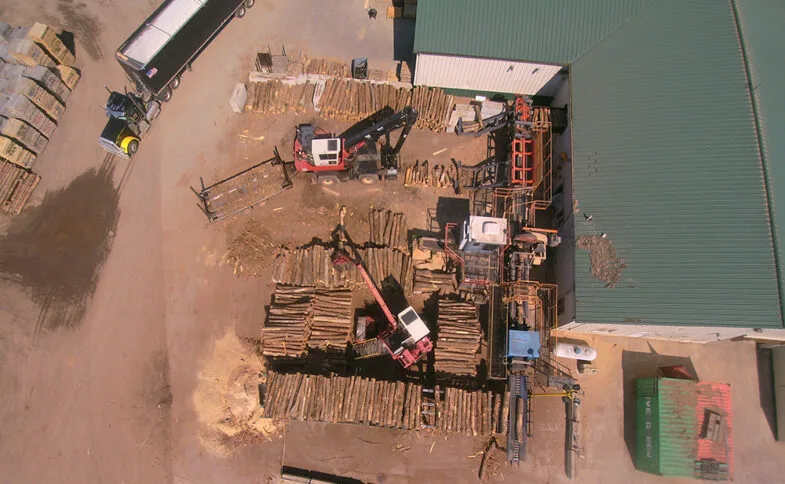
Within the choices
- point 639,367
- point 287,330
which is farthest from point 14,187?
point 639,367

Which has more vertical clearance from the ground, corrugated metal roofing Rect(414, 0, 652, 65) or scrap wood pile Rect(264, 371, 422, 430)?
corrugated metal roofing Rect(414, 0, 652, 65)

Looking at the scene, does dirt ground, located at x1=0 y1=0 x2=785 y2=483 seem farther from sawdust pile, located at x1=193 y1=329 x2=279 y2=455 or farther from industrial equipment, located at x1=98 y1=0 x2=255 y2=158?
industrial equipment, located at x1=98 y1=0 x2=255 y2=158

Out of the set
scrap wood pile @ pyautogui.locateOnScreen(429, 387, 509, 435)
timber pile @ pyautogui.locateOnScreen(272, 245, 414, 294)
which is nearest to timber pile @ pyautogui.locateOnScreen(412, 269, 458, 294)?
timber pile @ pyautogui.locateOnScreen(272, 245, 414, 294)

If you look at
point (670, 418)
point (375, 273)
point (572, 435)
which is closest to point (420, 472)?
point (572, 435)

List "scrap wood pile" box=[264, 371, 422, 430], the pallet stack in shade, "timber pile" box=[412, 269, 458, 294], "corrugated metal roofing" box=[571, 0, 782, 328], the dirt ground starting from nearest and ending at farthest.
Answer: "corrugated metal roofing" box=[571, 0, 782, 328]
"scrap wood pile" box=[264, 371, 422, 430]
the dirt ground
"timber pile" box=[412, 269, 458, 294]
the pallet stack in shade

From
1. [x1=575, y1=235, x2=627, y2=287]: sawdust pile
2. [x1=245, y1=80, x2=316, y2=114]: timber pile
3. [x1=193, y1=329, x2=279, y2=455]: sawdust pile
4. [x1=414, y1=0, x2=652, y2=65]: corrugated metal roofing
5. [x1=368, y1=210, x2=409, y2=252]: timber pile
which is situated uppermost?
[x1=414, y1=0, x2=652, y2=65]: corrugated metal roofing

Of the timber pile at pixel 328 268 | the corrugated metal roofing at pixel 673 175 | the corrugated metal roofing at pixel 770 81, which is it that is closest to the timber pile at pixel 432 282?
the timber pile at pixel 328 268

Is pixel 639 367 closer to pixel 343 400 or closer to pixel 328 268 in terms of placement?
pixel 343 400

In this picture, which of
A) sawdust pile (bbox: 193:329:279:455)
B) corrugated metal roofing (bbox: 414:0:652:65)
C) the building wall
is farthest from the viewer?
the building wall
